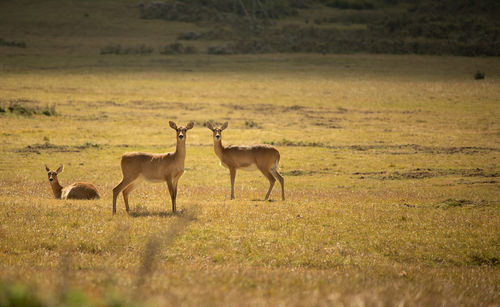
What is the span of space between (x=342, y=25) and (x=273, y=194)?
255ft

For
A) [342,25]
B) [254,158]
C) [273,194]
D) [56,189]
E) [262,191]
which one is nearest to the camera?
[56,189]

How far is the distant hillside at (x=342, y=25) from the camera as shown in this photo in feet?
232

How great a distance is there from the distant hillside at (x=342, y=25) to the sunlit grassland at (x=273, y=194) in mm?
17542

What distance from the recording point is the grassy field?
23.7 feet

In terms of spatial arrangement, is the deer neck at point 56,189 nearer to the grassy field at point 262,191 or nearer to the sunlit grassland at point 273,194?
the grassy field at point 262,191

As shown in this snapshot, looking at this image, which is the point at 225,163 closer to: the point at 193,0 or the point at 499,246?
the point at 499,246

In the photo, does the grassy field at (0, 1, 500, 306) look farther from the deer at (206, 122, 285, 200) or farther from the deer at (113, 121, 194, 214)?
the deer at (206, 122, 285, 200)

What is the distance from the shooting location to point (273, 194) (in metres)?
18.5

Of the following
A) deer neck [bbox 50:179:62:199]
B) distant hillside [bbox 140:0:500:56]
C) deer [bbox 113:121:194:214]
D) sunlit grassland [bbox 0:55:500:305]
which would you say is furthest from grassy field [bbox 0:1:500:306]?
distant hillside [bbox 140:0:500:56]

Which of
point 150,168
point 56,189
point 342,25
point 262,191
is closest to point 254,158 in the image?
point 262,191

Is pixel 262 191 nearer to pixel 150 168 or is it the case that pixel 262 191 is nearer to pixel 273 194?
pixel 273 194

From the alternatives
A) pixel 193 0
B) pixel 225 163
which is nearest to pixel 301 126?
pixel 225 163

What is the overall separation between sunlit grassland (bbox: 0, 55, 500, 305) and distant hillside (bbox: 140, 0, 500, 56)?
57.6ft

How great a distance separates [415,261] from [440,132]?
2230 centimetres
